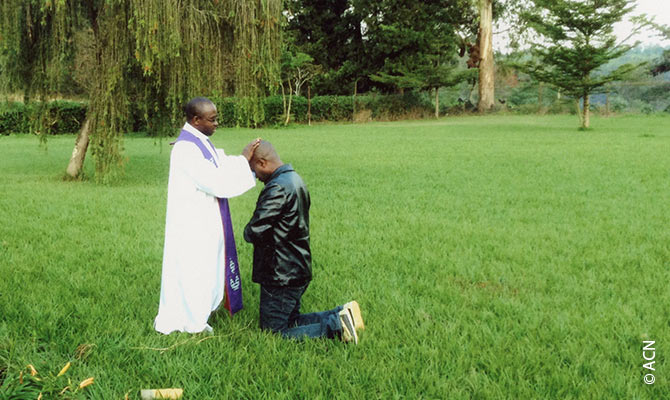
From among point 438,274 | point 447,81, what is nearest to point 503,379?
point 438,274

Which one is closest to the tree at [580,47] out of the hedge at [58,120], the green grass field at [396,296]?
the green grass field at [396,296]

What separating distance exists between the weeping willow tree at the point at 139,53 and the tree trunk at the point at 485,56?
30588 millimetres

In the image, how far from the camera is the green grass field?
10.3 feet

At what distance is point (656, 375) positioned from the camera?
3.17 m

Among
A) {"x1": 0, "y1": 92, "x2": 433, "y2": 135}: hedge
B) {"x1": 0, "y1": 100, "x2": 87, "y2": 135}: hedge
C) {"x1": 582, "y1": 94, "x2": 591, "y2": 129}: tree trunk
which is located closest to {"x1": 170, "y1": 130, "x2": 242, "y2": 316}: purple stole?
{"x1": 0, "y1": 100, "x2": 87, "y2": 135}: hedge

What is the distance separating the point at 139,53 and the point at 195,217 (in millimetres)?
7218

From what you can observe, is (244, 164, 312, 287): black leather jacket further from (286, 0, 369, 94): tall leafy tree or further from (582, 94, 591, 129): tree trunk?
(286, 0, 369, 94): tall leafy tree

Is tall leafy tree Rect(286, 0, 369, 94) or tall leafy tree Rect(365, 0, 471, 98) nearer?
tall leafy tree Rect(365, 0, 471, 98)

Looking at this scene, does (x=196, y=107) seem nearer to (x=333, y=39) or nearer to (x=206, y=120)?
(x=206, y=120)

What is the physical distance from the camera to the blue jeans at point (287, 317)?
11.8 ft

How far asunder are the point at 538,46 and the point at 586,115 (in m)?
4.17

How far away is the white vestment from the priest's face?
0.04 metres

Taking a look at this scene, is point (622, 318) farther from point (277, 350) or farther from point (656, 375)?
point (277, 350)

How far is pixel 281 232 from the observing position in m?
3.45
